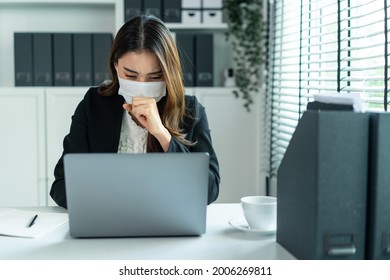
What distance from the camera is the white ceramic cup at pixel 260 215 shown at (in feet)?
4.26

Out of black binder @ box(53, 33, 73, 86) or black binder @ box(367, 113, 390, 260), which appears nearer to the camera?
black binder @ box(367, 113, 390, 260)

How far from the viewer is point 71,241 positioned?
1219mm

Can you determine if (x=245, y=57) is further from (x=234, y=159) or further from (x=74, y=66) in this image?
(x=74, y=66)

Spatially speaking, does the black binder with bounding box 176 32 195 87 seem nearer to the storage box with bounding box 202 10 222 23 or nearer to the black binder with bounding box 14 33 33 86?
the storage box with bounding box 202 10 222 23

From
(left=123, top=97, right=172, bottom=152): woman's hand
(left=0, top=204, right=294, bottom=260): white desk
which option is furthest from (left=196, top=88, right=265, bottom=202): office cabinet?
(left=0, top=204, right=294, bottom=260): white desk

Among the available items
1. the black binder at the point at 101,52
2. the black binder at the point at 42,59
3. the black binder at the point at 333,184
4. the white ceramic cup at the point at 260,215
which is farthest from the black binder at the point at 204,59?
the black binder at the point at 333,184

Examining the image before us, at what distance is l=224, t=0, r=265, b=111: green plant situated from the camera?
3148 mm

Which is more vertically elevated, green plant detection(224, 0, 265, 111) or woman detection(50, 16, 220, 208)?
green plant detection(224, 0, 265, 111)

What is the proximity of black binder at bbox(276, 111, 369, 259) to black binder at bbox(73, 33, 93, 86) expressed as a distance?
7.19ft

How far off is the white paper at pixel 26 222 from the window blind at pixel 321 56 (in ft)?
3.54

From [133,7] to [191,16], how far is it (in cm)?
32

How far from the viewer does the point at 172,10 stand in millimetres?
3193

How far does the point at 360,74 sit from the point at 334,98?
1185 millimetres

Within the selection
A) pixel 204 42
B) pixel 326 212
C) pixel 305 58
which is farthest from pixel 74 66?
pixel 326 212
